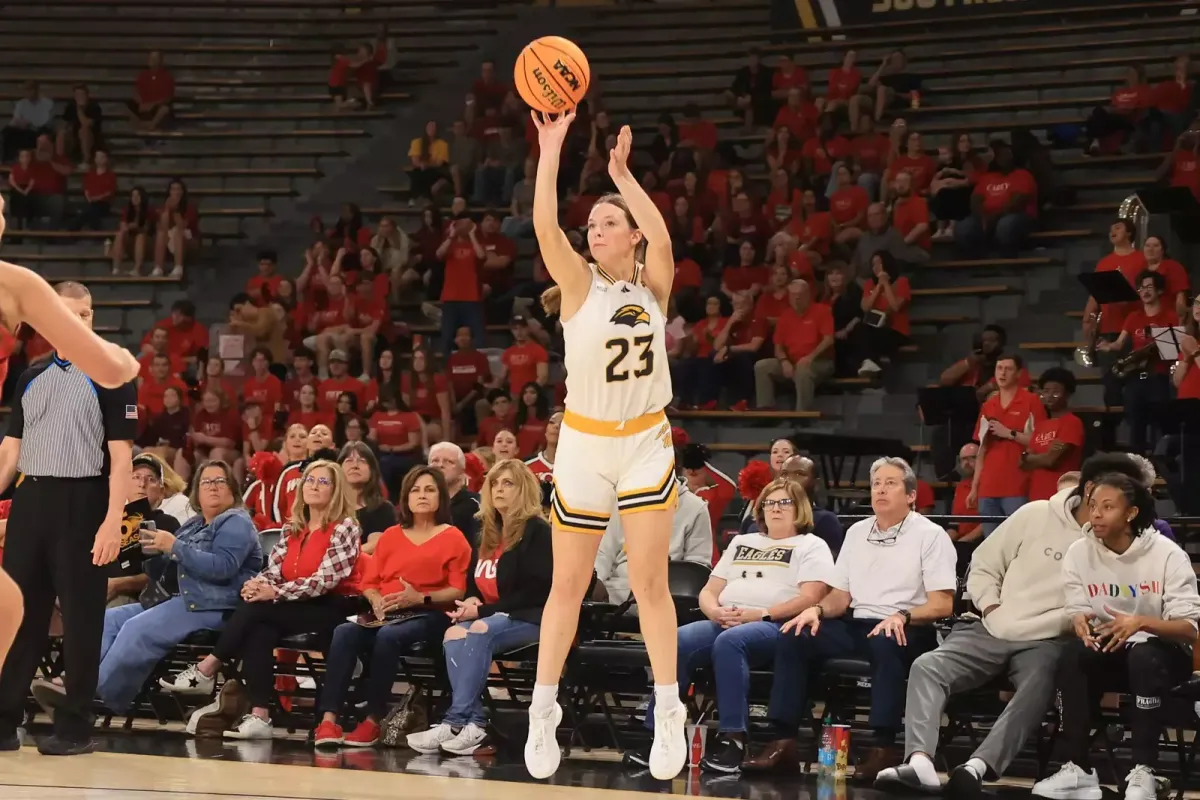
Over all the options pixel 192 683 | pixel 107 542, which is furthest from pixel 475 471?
pixel 107 542

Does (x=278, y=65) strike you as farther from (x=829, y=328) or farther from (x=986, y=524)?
(x=986, y=524)

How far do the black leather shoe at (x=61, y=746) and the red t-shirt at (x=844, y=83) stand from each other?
1112 cm

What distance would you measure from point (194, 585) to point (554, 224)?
4.05 metres

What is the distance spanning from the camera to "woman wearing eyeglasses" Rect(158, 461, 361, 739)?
26.2 feet

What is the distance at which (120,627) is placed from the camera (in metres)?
8.59

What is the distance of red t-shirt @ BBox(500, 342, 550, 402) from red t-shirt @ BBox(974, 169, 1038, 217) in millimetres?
4171

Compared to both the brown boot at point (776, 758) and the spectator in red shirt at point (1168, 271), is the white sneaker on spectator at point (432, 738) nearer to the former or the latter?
the brown boot at point (776, 758)

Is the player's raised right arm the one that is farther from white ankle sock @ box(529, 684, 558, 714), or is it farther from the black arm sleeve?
the black arm sleeve

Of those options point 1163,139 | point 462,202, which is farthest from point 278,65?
point 1163,139

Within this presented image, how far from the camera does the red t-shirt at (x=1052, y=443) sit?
1016 cm

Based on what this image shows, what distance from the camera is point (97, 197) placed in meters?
17.7

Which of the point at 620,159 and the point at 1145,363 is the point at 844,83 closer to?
the point at 1145,363

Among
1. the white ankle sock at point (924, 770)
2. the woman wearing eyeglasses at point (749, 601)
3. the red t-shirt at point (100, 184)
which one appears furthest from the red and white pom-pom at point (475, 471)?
the red t-shirt at point (100, 184)

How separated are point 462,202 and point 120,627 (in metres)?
7.91
